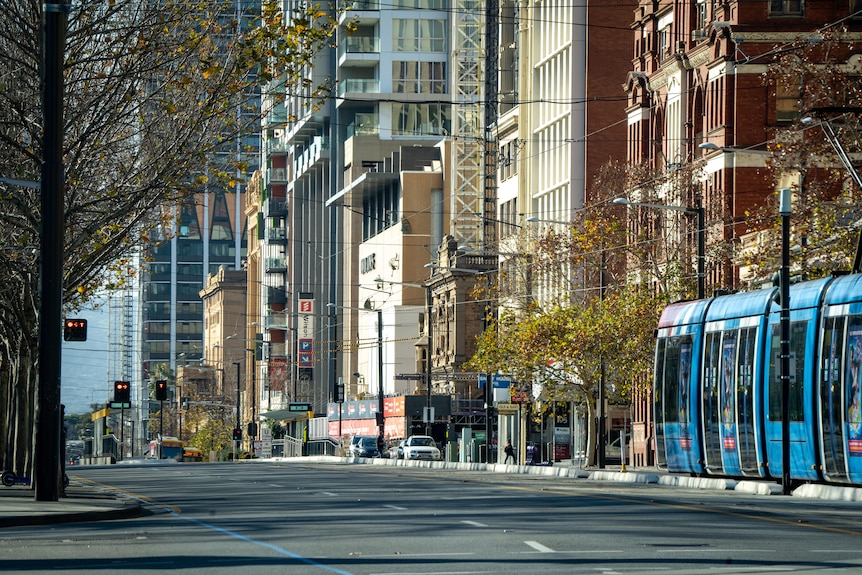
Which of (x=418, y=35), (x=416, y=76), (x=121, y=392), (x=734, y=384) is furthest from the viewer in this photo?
(x=416, y=76)

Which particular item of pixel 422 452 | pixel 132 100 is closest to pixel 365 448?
pixel 422 452

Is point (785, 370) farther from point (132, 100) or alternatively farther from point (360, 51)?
point (360, 51)

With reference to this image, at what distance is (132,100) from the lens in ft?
116

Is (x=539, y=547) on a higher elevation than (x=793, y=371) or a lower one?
lower

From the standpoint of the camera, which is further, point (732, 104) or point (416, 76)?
point (416, 76)

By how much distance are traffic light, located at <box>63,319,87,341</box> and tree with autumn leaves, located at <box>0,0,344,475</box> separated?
104cm

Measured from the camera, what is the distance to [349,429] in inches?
4483

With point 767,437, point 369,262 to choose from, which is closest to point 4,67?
point 767,437

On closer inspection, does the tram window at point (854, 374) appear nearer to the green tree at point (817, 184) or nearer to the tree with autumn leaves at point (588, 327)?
the green tree at point (817, 184)

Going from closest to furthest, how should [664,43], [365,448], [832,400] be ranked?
[832,400] < [664,43] < [365,448]

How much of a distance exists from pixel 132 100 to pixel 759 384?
13.4 meters

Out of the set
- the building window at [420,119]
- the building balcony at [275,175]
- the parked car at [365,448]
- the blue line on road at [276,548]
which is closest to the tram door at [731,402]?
the blue line on road at [276,548]

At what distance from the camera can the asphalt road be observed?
54.9 feet

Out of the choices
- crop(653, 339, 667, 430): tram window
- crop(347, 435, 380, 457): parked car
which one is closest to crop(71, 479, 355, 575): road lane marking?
crop(653, 339, 667, 430): tram window
